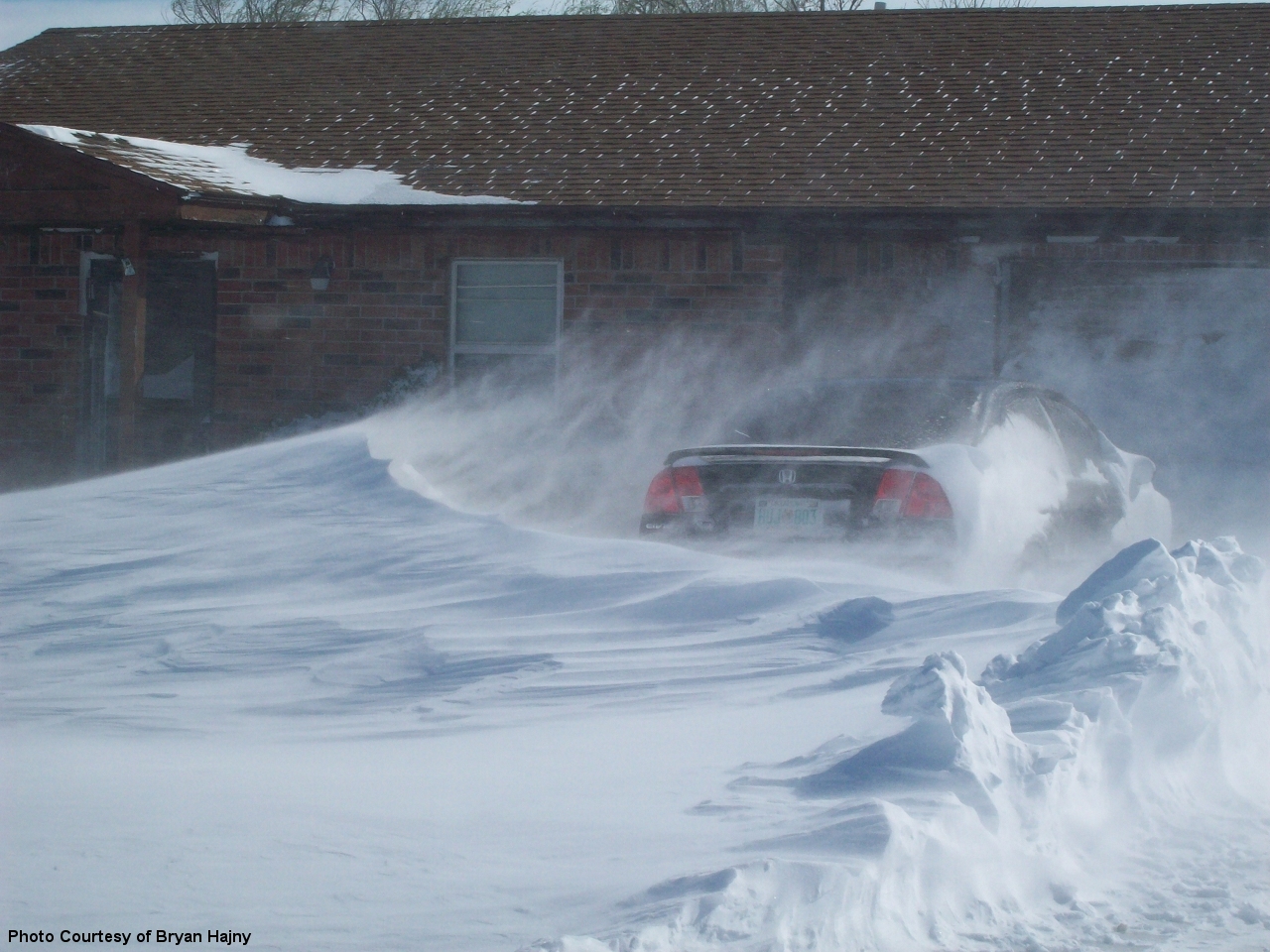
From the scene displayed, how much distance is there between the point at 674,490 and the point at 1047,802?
299 cm

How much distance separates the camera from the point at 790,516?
603 cm

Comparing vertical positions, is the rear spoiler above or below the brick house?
below

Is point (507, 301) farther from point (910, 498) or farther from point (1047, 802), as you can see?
point (1047, 802)

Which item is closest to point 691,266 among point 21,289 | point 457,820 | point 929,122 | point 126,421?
point 929,122

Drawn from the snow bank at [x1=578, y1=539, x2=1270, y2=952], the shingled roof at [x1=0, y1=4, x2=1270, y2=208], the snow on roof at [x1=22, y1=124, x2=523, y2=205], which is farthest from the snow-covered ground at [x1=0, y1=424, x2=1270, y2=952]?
the shingled roof at [x1=0, y1=4, x2=1270, y2=208]

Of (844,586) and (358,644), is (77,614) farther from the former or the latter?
(844,586)

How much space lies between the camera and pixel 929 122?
13.0m

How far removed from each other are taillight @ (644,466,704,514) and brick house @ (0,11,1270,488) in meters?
5.76

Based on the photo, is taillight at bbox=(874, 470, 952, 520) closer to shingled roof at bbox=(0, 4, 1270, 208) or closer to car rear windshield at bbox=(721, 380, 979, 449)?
car rear windshield at bbox=(721, 380, 979, 449)

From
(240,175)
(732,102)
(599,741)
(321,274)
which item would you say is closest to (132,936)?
(599,741)

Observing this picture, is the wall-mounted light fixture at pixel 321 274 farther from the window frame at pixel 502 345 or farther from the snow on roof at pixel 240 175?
the window frame at pixel 502 345

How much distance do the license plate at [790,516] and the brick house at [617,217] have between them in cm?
597

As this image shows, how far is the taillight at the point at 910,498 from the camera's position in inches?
229

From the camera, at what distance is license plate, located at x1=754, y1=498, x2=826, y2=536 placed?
19.6 feet
